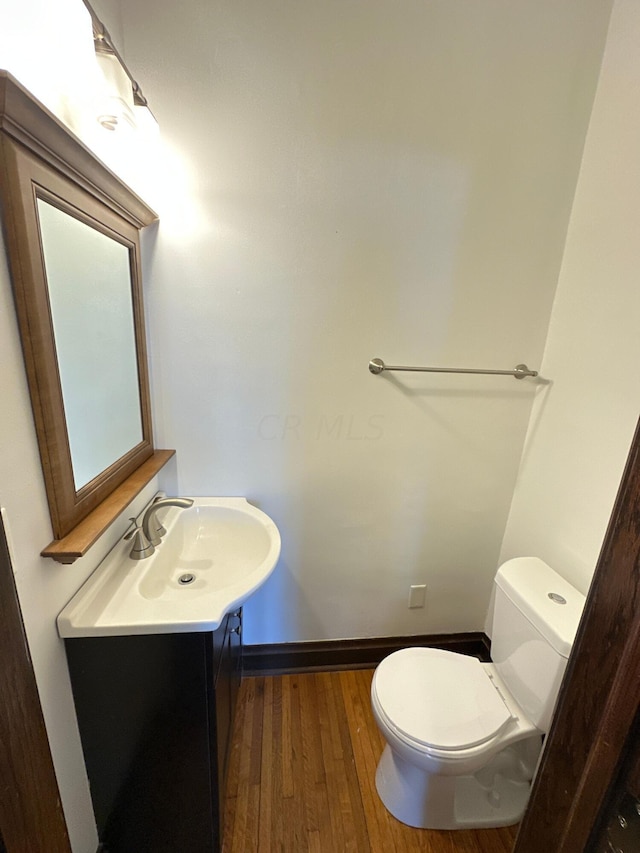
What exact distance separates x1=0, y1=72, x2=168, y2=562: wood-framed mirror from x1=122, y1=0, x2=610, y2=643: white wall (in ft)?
0.61

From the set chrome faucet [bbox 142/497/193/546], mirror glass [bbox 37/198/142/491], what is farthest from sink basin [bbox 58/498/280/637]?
mirror glass [bbox 37/198/142/491]

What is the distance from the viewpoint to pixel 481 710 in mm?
1188

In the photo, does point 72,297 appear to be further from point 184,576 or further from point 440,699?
point 440,699

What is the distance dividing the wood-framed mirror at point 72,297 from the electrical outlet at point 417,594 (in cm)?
126

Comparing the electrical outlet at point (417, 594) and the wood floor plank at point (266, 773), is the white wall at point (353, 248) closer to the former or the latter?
the electrical outlet at point (417, 594)

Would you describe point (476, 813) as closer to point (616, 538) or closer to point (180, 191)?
point (616, 538)

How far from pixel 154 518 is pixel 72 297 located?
2.17 ft

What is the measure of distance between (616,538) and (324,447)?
105 cm

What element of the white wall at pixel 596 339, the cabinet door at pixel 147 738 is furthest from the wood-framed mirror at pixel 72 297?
the white wall at pixel 596 339

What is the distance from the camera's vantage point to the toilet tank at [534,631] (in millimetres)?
1097

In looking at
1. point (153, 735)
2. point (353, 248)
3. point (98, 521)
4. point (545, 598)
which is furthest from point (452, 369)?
point (153, 735)

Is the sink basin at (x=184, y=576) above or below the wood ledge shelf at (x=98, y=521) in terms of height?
below

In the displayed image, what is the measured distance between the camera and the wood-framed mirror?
69cm

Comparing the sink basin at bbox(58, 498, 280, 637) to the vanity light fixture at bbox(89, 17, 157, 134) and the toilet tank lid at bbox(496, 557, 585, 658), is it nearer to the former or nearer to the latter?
the toilet tank lid at bbox(496, 557, 585, 658)
